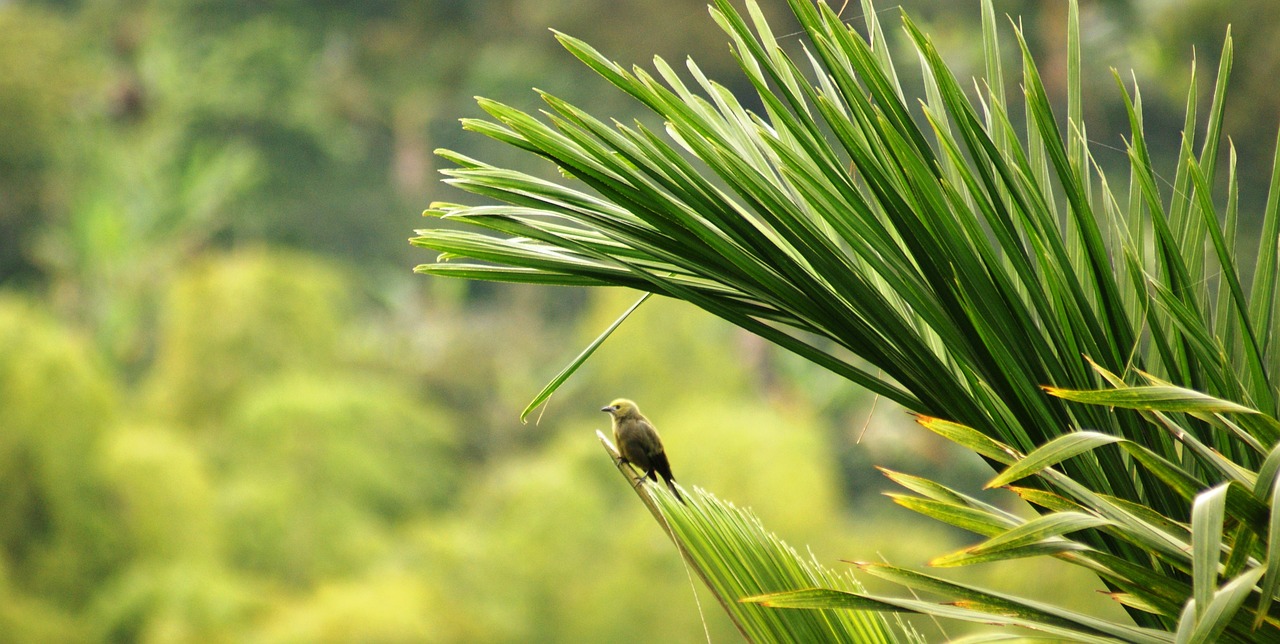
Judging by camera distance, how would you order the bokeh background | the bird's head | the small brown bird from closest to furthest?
1. the small brown bird
2. the bird's head
3. the bokeh background

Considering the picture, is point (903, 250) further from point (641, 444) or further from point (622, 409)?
point (622, 409)

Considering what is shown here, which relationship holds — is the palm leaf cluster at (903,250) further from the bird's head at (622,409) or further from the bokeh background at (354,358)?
the bokeh background at (354,358)

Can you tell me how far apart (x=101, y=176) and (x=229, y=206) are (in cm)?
177

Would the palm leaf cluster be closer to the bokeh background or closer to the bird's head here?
the bird's head

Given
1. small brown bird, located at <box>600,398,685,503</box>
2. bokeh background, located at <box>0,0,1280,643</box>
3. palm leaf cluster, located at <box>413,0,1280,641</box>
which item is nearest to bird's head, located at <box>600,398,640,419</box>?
small brown bird, located at <box>600,398,685,503</box>

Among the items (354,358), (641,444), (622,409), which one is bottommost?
(641,444)

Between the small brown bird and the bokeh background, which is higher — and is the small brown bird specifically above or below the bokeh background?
below

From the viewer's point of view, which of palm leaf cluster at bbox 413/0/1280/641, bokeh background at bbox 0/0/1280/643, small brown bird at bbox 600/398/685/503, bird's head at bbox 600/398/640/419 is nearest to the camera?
palm leaf cluster at bbox 413/0/1280/641

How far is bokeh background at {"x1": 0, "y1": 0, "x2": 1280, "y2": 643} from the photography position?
12.4m

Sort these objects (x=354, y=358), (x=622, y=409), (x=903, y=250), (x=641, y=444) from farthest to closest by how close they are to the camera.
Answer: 1. (x=354, y=358)
2. (x=622, y=409)
3. (x=641, y=444)
4. (x=903, y=250)

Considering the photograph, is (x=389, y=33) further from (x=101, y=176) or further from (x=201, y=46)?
(x=101, y=176)

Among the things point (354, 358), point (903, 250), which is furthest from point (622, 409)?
point (354, 358)

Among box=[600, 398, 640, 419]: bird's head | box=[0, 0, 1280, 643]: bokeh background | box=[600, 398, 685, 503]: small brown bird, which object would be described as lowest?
box=[600, 398, 685, 503]: small brown bird

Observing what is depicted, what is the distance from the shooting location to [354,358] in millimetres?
17141
